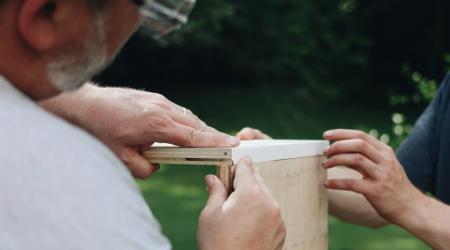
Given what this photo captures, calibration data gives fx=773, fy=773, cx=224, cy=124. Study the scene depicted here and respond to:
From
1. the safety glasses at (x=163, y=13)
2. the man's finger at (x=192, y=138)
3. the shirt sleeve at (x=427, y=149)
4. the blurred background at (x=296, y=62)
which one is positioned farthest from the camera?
the blurred background at (x=296, y=62)

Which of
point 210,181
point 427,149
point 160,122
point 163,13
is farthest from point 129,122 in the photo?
point 427,149

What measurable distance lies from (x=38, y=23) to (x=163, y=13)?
286 mm

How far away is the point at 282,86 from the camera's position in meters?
15.6

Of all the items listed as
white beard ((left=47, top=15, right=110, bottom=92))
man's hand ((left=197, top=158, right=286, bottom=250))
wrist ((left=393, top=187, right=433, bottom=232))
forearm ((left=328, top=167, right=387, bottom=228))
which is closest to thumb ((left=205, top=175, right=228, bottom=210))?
man's hand ((left=197, top=158, right=286, bottom=250))

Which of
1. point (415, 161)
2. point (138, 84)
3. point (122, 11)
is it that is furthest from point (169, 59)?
point (122, 11)

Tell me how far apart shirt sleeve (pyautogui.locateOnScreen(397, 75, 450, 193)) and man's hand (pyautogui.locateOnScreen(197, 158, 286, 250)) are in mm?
1175

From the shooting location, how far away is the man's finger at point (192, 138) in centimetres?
166

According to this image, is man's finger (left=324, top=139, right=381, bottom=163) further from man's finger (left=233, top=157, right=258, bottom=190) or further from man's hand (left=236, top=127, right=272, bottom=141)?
man's finger (left=233, top=157, right=258, bottom=190)

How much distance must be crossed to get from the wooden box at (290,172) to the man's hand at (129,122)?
30mm

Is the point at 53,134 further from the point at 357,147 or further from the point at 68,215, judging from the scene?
the point at 357,147

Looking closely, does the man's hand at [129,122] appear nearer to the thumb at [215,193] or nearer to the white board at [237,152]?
the white board at [237,152]

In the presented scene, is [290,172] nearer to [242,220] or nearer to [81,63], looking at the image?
[242,220]

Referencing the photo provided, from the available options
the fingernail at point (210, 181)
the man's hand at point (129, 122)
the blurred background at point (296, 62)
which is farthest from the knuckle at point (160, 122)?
the blurred background at point (296, 62)

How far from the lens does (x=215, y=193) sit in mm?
1525
